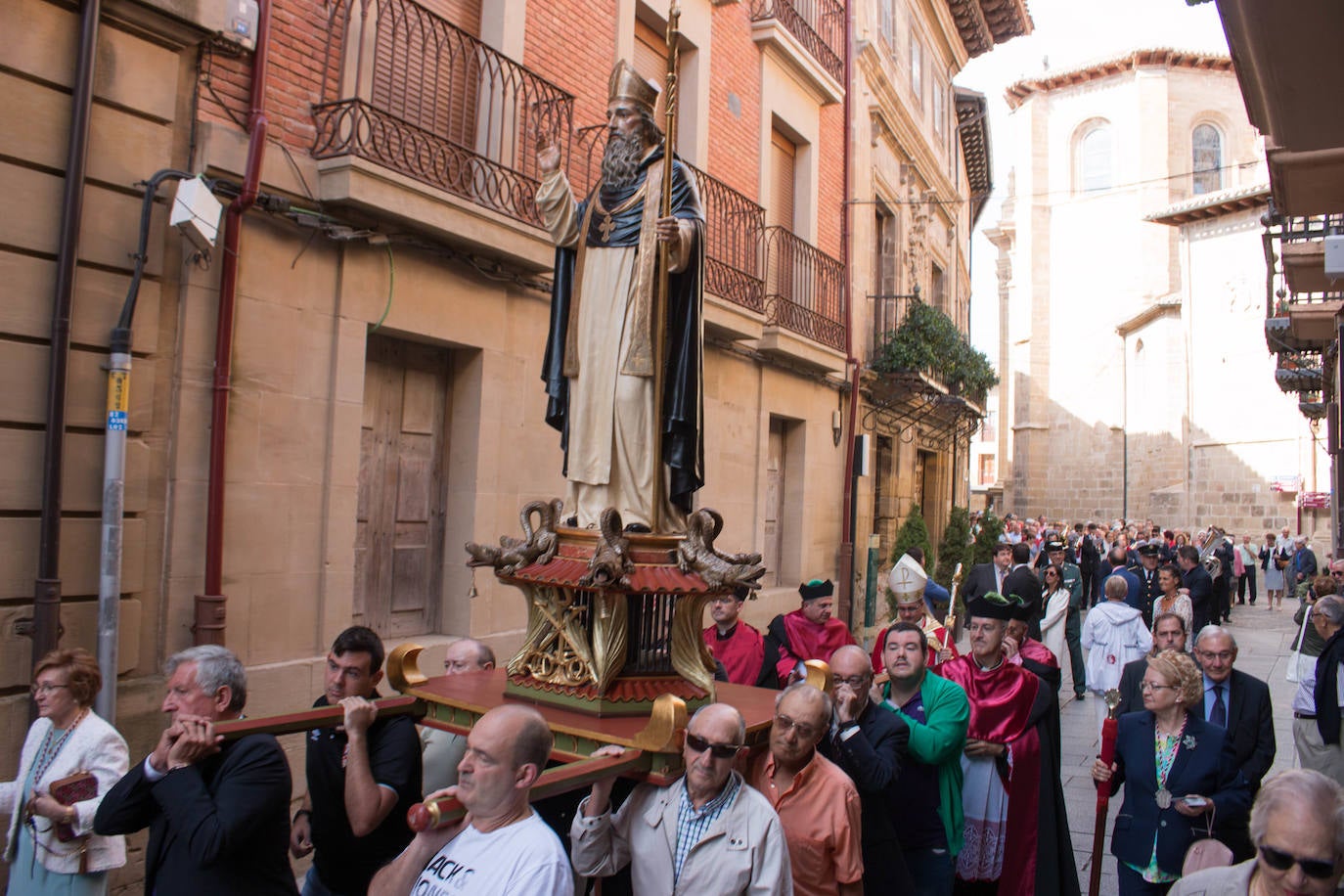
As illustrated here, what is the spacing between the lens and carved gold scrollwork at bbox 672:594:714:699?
3.41m

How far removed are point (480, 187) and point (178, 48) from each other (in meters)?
2.44

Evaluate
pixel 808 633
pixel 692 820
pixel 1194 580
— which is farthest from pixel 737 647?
pixel 1194 580

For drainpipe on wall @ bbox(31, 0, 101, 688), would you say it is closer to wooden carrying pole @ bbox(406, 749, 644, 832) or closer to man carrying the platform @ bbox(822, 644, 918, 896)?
wooden carrying pole @ bbox(406, 749, 644, 832)

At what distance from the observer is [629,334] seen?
3.56 meters

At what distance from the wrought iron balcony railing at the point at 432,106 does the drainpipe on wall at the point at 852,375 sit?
6.94 metres

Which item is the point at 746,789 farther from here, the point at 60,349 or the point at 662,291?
the point at 60,349

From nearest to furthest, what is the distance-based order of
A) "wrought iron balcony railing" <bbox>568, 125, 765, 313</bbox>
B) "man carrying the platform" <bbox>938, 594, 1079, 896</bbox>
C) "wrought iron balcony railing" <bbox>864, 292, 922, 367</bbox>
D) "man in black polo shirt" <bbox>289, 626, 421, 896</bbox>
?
"man in black polo shirt" <bbox>289, 626, 421, 896</bbox> → "man carrying the platform" <bbox>938, 594, 1079, 896</bbox> → "wrought iron balcony railing" <bbox>568, 125, 765, 313</bbox> → "wrought iron balcony railing" <bbox>864, 292, 922, 367</bbox>

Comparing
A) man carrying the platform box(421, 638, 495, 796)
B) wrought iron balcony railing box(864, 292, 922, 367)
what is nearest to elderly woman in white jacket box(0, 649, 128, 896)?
man carrying the platform box(421, 638, 495, 796)

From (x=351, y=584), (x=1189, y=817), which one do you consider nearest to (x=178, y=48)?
(x=351, y=584)

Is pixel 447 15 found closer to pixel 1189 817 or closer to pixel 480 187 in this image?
pixel 480 187

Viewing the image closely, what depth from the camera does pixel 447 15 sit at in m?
8.00

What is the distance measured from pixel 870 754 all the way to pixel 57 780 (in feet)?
9.21

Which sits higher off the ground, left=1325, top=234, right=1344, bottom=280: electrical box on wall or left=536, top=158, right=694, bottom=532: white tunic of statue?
left=1325, top=234, right=1344, bottom=280: electrical box on wall

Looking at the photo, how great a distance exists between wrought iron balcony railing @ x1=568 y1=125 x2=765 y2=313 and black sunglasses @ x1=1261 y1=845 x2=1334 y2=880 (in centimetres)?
822
